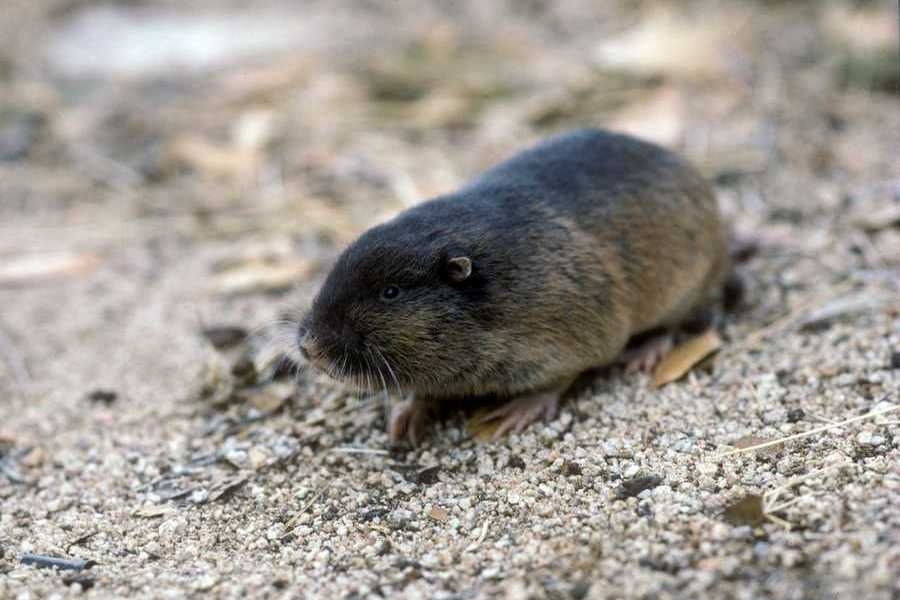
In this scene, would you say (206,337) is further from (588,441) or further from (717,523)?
(717,523)

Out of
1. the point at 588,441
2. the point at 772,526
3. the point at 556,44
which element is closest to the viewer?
the point at 772,526

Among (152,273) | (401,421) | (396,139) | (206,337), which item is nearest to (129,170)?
(152,273)

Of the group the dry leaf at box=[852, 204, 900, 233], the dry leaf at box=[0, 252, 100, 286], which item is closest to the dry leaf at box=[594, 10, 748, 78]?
the dry leaf at box=[852, 204, 900, 233]

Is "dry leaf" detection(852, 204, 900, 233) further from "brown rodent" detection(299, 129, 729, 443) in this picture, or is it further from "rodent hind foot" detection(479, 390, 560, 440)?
"rodent hind foot" detection(479, 390, 560, 440)

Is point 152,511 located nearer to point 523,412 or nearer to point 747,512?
point 523,412

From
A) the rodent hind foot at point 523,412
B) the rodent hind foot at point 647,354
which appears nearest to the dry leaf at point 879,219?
the rodent hind foot at point 647,354

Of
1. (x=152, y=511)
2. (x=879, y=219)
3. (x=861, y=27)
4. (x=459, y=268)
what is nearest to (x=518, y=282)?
(x=459, y=268)
